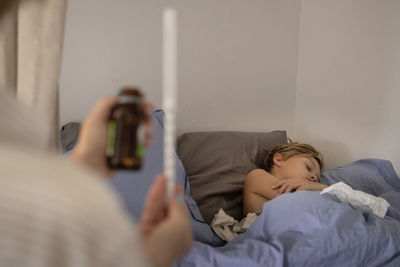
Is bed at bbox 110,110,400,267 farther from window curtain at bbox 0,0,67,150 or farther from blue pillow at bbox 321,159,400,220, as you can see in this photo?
window curtain at bbox 0,0,67,150

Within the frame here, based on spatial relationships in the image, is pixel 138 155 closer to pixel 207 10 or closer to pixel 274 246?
pixel 274 246

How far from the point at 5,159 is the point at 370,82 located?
1854mm

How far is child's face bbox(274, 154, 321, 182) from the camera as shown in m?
1.48

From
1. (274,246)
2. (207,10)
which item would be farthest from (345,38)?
(274,246)

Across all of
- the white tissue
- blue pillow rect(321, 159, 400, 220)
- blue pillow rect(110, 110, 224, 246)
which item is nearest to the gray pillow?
blue pillow rect(321, 159, 400, 220)

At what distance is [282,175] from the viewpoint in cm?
150

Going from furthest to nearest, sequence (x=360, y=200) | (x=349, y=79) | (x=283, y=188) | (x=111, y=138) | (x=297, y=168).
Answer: (x=349, y=79)
(x=297, y=168)
(x=283, y=188)
(x=360, y=200)
(x=111, y=138)

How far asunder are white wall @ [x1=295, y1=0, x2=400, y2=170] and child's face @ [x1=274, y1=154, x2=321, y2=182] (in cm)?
50

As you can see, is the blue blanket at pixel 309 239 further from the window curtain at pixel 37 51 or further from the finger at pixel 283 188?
the window curtain at pixel 37 51

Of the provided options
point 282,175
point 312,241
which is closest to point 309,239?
point 312,241

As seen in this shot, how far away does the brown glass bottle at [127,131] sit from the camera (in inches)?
13.1

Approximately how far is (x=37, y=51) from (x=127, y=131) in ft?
0.81

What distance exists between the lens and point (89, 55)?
4.68 feet

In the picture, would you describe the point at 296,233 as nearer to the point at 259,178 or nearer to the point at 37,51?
the point at 259,178
